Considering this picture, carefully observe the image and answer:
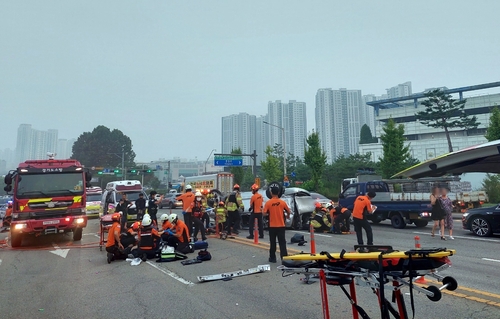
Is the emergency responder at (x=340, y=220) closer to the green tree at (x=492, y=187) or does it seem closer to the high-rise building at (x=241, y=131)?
the green tree at (x=492, y=187)

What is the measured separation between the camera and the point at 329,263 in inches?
149

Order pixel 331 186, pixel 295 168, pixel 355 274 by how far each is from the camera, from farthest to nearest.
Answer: pixel 295 168 → pixel 331 186 → pixel 355 274

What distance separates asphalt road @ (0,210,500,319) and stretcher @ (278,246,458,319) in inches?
61.1

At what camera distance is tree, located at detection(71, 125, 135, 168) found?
3314 inches

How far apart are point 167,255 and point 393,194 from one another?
1057 cm

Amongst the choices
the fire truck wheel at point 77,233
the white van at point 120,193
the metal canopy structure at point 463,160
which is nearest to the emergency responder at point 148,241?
the fire truck wheel at point 77,233

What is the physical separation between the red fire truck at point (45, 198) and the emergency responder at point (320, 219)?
8.29 metres

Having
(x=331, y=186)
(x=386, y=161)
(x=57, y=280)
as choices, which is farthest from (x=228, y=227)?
(x=331, y=186)

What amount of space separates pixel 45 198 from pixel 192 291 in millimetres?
8143

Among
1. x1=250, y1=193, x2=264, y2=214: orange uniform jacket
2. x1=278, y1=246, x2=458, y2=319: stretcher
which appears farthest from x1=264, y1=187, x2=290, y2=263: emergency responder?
x1=278, y1=246, x2=458, y2=319: stretcher

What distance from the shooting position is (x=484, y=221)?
1258cm

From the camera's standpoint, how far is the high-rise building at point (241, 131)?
367 ft

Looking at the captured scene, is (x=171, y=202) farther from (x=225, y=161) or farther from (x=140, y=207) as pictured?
(x=140, y=207)

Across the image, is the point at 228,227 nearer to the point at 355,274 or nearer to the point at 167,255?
the point at 167,255
